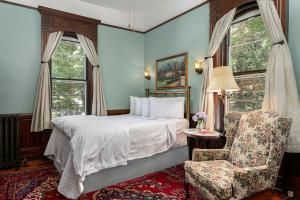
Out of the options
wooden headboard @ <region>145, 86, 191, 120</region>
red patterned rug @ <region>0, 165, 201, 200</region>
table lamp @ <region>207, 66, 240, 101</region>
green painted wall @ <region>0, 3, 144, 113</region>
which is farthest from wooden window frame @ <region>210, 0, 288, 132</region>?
green painted wall @ <region>0, 3, 144, 113</region>

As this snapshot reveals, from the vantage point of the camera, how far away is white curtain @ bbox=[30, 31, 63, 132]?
3809mm

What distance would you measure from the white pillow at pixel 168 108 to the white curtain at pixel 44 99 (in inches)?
81.9

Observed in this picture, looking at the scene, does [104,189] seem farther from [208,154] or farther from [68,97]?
[68,97]

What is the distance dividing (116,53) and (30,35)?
187 centimetres

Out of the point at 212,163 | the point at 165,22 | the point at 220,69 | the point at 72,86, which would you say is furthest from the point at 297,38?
the point at 72,86

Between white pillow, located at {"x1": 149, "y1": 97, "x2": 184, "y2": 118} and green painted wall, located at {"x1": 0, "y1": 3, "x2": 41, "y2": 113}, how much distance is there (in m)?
2.43

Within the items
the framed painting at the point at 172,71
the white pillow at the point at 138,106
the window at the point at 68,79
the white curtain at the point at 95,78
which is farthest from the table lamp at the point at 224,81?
the window at the point at 68,79

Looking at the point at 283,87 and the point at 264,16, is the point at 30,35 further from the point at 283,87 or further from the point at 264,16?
the point at 283,87

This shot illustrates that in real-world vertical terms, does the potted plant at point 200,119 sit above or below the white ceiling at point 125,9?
below

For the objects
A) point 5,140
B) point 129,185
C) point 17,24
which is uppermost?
point 17,24

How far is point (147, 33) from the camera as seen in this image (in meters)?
5.24

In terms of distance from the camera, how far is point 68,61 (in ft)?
14.5

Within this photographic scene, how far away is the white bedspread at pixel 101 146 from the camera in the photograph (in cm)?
236

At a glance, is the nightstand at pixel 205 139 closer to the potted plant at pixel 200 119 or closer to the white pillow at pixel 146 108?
the potted plant at pixel 200 119
